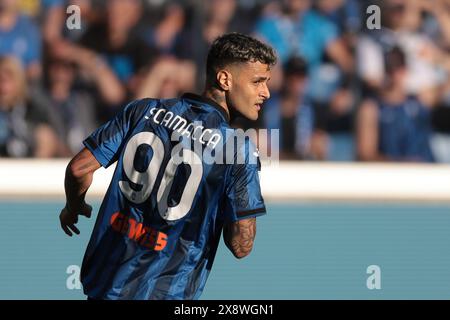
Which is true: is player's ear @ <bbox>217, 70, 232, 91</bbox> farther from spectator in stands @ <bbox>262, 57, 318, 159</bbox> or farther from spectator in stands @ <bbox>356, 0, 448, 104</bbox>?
spectator in stands @ <bbox>356, 0, 448, 104</bbox>

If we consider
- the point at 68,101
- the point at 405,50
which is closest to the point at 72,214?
the point at 68,101

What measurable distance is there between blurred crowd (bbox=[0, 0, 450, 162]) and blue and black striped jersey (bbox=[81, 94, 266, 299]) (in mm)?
4580

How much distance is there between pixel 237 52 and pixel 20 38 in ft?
15.9

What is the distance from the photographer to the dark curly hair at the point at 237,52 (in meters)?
3.38

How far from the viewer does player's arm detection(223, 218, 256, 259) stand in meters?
3.30

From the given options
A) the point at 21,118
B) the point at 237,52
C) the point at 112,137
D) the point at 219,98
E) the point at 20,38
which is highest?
the point at 20,38

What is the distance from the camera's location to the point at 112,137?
345cm

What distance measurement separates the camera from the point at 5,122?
7.82 metres

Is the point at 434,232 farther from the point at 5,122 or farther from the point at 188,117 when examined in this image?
the point at 188,117

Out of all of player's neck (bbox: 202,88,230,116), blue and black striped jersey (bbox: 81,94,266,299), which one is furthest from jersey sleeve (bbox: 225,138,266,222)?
player's neck (bbox: 202,88,230,116)

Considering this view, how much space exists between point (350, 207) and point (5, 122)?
280 centimetres

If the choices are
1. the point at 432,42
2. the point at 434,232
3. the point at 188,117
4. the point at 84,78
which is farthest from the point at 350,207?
the point at 188,117

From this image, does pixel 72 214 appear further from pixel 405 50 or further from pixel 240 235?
pixel 405 50

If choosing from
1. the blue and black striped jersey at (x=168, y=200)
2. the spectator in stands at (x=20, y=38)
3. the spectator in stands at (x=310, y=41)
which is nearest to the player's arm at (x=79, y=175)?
the blue and black striped jersey at (x=168, y=200)
